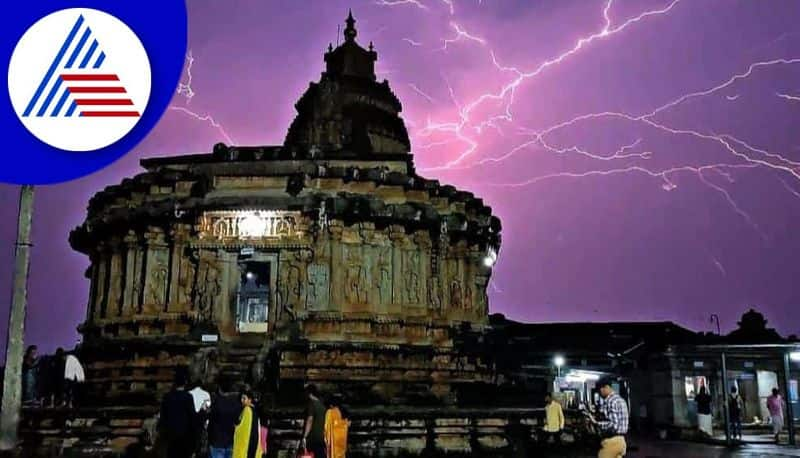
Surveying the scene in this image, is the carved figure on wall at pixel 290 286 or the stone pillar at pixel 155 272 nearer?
the carved figure on wall at pixel 290 286

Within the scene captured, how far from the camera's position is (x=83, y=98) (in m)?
4.74

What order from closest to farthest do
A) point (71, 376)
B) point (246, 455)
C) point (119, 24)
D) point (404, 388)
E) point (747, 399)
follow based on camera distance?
point (119, 24)
point (246, 455)
point (71, 376)
point (404, 388)
point (747, 399)

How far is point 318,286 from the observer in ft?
87.3

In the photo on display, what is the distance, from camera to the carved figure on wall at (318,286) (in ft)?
86.9

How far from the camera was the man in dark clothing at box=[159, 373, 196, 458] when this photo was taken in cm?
942

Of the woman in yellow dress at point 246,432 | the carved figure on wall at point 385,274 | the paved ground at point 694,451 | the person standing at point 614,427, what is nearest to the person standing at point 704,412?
the paved ground at point 694,451

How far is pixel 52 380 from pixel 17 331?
740 inches

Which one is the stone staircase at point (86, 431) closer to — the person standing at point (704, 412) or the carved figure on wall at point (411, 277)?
the carved figure on wall at point (411, 277)

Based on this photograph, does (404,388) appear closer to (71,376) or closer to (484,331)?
(484,331)

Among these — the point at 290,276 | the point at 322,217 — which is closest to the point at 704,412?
the point at 322,217

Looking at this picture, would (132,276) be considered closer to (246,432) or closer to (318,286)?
(318,286)

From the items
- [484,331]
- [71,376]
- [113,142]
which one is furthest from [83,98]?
[484,331]

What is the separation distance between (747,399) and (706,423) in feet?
30.8

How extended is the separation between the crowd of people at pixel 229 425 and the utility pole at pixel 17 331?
3.95 meters
